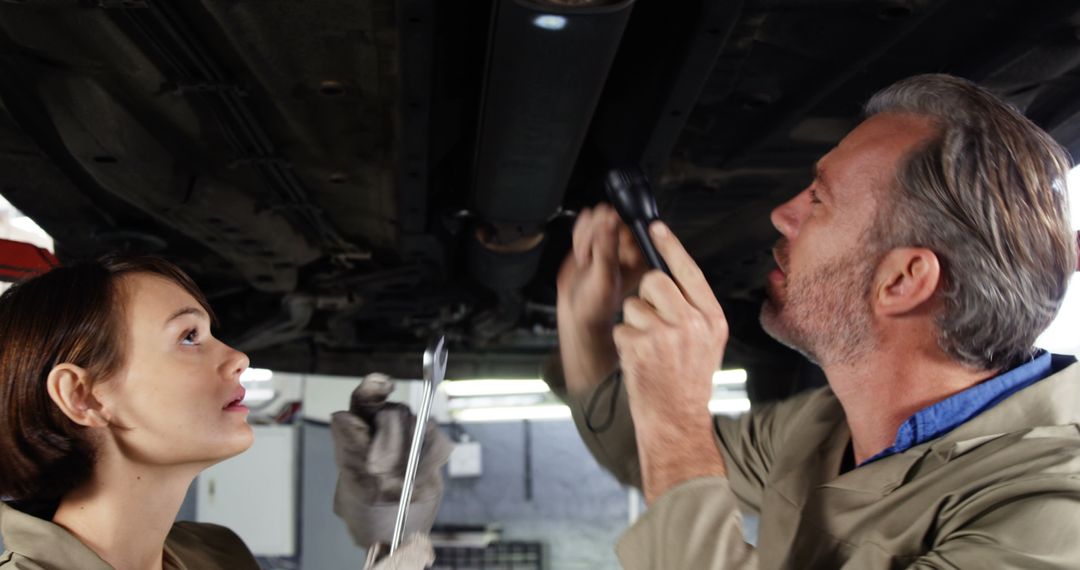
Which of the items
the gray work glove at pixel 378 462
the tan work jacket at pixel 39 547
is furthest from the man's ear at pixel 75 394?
the gray work glove at pixel 378 462

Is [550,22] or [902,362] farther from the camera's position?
[550,22]

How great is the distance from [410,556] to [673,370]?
0.36 m

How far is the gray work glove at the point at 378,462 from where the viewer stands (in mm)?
1154

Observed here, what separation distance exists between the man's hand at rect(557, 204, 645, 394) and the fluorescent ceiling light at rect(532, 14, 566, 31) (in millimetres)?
213

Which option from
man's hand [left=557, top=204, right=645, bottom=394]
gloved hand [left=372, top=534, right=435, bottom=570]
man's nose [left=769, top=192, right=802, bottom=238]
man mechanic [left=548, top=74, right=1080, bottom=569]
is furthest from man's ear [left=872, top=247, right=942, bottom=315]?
gloved hand [left=372, top=534, right=435, bottom=570]

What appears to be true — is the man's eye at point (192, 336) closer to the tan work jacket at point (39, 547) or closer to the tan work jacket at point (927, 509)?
the tan work jacket at point (39, 547)

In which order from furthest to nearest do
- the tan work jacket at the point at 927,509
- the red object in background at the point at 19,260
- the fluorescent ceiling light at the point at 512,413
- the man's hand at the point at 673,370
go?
the fluorescent ceiling light at the point at 512,413, the red object in background at the point at 19,260, the man's hand at the point at 673,370, the tan work jacket at the point at 927,509

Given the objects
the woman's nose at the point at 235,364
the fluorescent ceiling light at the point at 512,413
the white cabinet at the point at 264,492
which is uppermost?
the fluorescent ceiling light at the point at 512,413

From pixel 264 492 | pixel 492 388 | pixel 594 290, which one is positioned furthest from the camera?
pixel 492 388

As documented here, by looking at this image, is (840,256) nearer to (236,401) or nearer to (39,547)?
(236,401)

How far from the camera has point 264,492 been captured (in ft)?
17.8

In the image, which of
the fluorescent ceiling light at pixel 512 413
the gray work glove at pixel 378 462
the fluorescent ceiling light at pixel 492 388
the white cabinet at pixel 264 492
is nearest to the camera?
the gray work glove at pixel 378 462

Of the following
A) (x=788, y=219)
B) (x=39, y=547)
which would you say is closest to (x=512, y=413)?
(x=788, y=219)

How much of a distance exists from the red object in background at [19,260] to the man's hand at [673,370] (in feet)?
4.60
